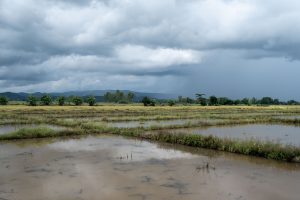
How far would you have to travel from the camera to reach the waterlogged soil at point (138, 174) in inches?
351


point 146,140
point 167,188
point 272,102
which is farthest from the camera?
point 272,102

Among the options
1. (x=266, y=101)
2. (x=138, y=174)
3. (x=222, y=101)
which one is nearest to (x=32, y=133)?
(x=138, y=174)

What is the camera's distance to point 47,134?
20.5 metres

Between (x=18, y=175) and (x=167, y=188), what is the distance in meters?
4.76

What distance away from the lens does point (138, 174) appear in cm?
1106

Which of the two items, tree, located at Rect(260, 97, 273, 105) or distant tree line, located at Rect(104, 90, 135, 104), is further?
distant tree line, located at Rect(104, 90, 135, 104)

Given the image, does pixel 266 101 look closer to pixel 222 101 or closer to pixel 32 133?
pixel 222 101

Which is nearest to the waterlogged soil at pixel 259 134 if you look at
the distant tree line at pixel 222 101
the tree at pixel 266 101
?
the distant tree line at pixel 222 101

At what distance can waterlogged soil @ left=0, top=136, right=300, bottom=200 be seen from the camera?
8.91 metres

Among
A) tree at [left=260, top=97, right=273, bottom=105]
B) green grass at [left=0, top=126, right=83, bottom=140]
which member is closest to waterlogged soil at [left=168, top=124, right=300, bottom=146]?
green grass at [left=0, top=126, right=83, bottom=140]

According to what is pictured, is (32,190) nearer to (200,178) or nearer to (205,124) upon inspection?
(200,178)

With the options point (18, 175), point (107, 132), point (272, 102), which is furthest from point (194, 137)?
point (272, 102)

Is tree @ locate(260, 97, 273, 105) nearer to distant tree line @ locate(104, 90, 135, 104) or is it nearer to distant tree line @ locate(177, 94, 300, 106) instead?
distant tree line @ locate(177, 94, 300, 106)

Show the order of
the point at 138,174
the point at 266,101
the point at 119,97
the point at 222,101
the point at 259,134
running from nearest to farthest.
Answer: the point at 138,174
the point at 259,134
the point at 222,101
the point at 266,101
the point at 119,97
